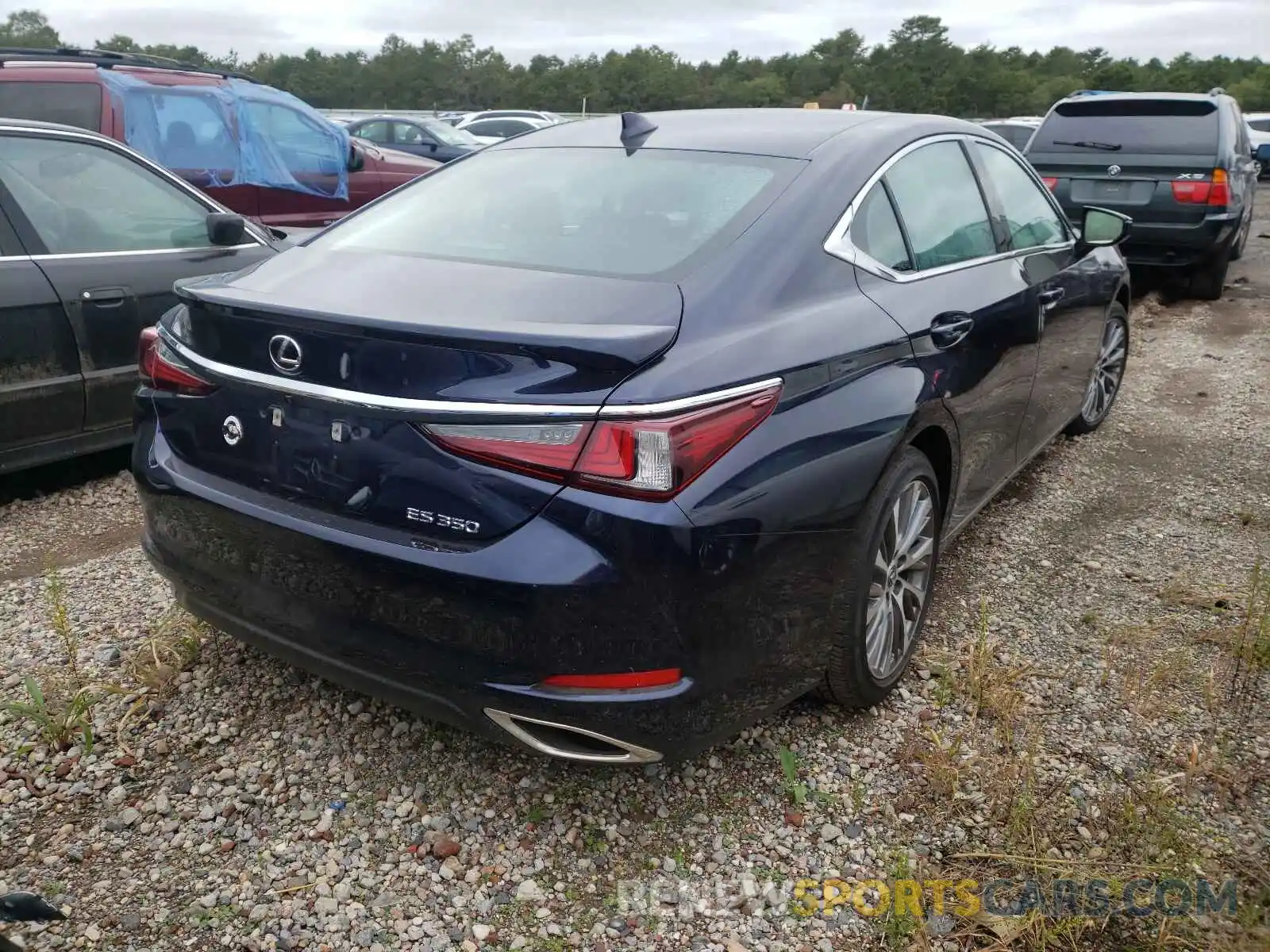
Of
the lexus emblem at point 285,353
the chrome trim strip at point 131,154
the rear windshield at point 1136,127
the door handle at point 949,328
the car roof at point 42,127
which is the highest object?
the rear windshield at point 1136,127

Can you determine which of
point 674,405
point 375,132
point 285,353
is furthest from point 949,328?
point 375,132

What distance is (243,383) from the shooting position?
2.23 metres

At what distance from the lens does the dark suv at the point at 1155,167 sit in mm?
8055

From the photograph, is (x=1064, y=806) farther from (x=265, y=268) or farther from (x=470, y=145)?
(x=470, y=145)

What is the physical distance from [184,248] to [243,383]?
2.72 metres

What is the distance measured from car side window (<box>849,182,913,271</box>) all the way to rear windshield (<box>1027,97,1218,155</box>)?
256 inches

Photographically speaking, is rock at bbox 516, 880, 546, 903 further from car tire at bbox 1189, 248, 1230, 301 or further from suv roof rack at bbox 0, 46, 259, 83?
car tire at bbox 1189, 248, 1230, 301

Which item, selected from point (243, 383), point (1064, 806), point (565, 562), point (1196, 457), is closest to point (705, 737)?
point (565, 562)

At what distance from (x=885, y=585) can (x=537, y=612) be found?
1.15 metres

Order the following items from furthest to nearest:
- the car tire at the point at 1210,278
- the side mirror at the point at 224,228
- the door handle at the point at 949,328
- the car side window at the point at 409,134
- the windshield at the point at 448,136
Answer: the car side window at the point at 409,134 → the windshield at the point at 448,136 → the car tire at the point at 1210,278 → the side mirror at the point at 224,228 → the door handle at the point at 949,328

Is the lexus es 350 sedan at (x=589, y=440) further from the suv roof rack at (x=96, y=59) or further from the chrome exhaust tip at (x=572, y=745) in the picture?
the suv roof rack at (x=96, y=59)

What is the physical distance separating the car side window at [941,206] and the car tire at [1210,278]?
6.33m

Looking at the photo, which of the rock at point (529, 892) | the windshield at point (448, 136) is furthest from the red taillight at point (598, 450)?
the windshield at point (448, 136)

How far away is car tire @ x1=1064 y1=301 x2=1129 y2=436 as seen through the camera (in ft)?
17.0
